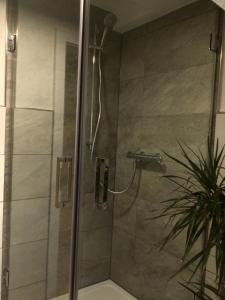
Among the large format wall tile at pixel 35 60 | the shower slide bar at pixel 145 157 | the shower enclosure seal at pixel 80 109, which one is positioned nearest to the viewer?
the shower enclosure seal at pixel 80 109

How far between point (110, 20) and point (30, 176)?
3.24 feet

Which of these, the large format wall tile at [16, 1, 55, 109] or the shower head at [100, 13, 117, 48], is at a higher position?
the shower head at [100, 13, 117, 48]

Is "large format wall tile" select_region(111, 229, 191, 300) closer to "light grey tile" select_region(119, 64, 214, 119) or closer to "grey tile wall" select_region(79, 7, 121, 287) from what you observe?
"grey tile wall" select_region(79, 7, 121, 287)

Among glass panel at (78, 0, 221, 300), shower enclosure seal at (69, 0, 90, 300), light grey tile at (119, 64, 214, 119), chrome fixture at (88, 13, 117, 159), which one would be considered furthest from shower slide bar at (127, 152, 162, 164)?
shower enclosure seal at (69, 0, 90, 300)

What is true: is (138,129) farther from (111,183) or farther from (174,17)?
(174,17)

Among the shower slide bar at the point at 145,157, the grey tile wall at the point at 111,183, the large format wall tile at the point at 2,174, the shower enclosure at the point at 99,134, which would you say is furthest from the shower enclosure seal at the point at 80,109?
the shower slide bar at the point at 145,157

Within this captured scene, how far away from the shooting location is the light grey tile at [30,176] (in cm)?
140

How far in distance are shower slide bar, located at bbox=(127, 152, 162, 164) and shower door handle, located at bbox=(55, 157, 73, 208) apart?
1.91 ft

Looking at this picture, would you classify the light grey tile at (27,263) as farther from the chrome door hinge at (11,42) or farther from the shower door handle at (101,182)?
the chrome door hinge at (11,42)

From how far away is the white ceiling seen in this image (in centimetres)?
152

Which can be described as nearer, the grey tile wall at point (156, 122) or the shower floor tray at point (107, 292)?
the grey tile wall at point (156, 122)

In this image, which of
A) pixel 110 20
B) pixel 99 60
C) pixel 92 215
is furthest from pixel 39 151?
pixel 110 20

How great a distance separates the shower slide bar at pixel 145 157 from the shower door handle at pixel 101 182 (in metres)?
0.22

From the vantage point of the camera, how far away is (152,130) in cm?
169
